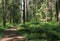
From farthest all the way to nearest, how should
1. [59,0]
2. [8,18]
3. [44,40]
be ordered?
1. [8,18]
2. [59,0]
3. [44,40]

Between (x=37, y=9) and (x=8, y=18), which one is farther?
(x=37, y=9)

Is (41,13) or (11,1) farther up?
(11,1)

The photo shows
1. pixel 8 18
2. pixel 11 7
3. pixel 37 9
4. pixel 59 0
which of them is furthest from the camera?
pixel 37 9

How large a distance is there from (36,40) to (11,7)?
37.6m

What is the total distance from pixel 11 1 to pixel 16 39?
38092 mm

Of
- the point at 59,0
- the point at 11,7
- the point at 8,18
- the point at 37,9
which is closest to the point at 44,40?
the point at 59,0

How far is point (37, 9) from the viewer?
55500 mm

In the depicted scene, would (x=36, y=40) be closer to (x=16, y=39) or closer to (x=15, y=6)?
(x=16, y=39)

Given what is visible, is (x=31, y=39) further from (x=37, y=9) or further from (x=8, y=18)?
(x=37, y=9)

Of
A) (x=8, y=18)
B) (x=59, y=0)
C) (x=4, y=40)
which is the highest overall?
(x=59, y=0)

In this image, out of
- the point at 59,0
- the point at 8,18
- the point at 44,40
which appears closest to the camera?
the point at 44,40

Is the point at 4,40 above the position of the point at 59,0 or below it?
below

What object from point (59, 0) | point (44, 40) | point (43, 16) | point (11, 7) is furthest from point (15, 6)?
point (44, 40)

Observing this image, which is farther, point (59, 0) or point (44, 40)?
point (59, 0)
